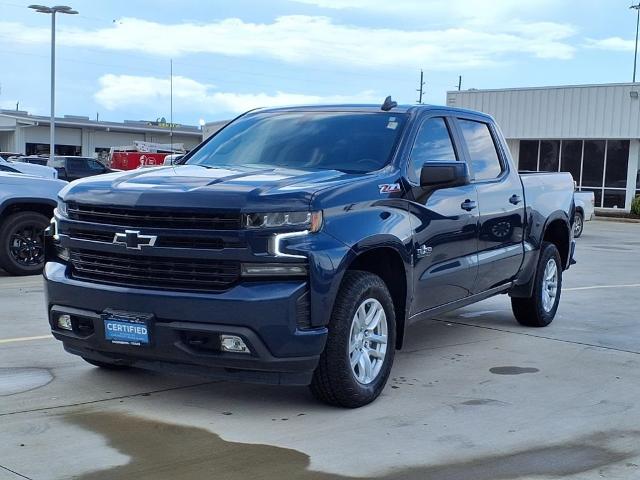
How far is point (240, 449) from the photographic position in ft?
14.8

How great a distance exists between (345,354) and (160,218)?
135 centimetres

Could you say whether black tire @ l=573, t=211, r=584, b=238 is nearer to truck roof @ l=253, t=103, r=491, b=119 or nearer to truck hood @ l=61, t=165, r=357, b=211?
truck roof @ l=253, t=103, r=491, b=119

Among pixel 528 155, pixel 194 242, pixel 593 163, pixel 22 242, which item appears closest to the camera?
pixel 194 242

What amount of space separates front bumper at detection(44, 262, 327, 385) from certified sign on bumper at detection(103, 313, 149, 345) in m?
0.04

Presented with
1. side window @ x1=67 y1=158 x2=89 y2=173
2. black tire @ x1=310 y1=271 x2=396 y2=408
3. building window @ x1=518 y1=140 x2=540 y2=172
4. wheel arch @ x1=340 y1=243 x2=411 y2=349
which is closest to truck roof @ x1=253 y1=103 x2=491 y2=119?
wheel arch @ x1=340 y1=243 x2=411 y2=349

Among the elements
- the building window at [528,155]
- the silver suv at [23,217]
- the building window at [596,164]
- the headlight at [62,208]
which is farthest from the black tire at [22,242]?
the building window at [528,155]

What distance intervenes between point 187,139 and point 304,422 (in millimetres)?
70927

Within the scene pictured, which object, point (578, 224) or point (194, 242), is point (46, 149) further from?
point (194, 242)

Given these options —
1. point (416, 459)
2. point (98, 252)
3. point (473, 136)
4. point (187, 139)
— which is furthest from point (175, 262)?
point (187, 139)

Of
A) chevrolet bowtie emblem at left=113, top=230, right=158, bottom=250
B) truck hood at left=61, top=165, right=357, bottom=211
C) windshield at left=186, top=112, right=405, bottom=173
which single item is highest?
windshield at left=186, top=112, right=405, bottom=173

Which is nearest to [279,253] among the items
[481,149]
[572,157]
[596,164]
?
[481,149]

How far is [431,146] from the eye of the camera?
6328 mm

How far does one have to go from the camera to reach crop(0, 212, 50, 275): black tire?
11.0m

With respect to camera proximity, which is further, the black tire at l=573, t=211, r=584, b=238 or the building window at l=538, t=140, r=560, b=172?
the building window at l=538, t=140, r=560, b=172
